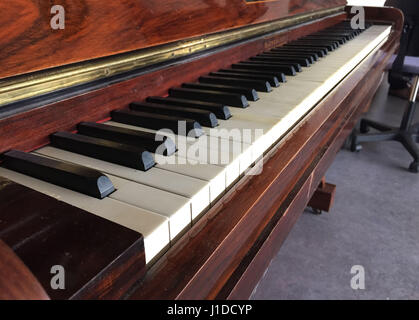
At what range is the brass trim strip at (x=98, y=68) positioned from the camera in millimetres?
Result: 687

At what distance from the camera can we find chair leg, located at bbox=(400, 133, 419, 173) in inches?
111

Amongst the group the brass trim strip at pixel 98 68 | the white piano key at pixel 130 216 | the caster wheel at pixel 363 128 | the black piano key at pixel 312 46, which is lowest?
the caster wheel at pixel 363 128

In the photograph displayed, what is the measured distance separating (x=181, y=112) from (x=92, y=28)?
28 centimetres

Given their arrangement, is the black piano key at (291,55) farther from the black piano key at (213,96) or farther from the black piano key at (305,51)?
the black piano key at (213,96)

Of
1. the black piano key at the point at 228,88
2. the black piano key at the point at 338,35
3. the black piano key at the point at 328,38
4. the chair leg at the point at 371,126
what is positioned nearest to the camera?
the black piano key at the point at 228,88

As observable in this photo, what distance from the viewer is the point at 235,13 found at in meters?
1.41

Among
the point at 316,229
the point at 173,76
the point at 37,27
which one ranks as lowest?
the point at 316,229

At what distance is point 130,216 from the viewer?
52 cm

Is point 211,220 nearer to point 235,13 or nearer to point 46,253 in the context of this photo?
point 46,253

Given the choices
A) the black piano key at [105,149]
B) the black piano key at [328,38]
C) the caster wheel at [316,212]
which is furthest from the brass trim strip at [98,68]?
the caster wheel at [316,212]

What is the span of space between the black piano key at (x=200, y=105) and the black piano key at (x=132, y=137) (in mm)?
215

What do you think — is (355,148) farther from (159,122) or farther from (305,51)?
(159,122)

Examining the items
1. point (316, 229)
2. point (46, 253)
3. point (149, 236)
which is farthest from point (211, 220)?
point (316, 229)
